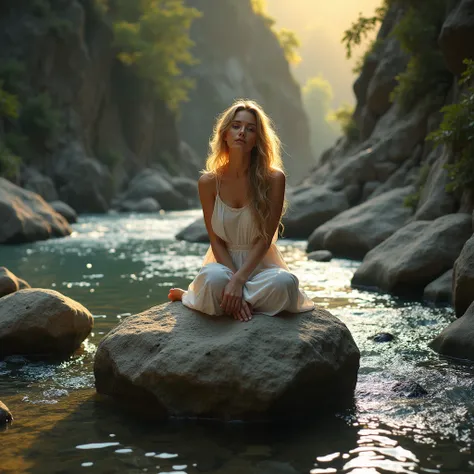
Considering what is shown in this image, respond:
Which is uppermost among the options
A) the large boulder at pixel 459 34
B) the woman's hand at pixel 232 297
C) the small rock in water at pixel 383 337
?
the large boulder at pixel 459 34

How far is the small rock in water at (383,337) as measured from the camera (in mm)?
7461

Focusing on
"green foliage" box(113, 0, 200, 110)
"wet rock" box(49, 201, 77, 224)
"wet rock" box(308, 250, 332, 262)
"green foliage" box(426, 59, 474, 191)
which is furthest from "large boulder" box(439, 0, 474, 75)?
"green foliage" box(113, 0, 200, 110)

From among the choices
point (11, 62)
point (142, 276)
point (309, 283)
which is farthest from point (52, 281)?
point (11, 62)

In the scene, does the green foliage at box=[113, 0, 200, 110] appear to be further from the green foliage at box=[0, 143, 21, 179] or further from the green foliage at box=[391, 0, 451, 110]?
the green foliage at box=[391, 0, 451, 110]

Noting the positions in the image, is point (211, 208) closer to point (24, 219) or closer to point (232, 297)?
point (232, 297)

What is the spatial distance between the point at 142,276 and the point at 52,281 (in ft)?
4.89

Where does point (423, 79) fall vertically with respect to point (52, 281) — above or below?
above

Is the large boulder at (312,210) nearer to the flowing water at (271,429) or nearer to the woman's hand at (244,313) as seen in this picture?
the flowing water at (271,429)

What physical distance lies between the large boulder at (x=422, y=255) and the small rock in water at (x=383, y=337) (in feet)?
8.76

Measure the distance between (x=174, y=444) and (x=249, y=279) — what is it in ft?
5.10

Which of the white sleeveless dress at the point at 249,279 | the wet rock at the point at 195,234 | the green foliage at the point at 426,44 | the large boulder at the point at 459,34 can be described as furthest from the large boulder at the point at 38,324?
the green foliage at the point at 426,44

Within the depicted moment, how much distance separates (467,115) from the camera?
32.9 feet

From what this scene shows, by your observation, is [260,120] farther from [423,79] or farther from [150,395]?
[423,79]

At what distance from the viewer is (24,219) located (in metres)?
18.6
